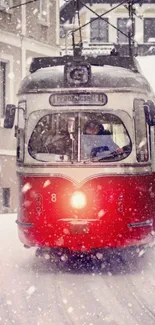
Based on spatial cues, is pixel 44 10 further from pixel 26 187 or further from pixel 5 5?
pixel 26 187

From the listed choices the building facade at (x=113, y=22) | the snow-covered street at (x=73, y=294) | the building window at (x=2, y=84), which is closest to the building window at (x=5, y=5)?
the building window at (x=2, y=84)

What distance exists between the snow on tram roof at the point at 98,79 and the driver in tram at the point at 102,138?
56 centimetres

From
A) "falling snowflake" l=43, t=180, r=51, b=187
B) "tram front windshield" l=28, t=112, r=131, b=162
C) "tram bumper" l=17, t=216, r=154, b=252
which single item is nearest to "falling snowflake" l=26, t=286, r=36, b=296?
"tram bumper" l=17, t=216, r=154, b=252

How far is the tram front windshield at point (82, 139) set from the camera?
1073 centimetres

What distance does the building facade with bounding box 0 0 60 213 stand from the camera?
21.2 meters

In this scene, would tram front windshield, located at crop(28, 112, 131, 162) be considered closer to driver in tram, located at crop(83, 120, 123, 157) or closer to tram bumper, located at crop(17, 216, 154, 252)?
driver in tram, located at crop(83, 120, 123, 157)

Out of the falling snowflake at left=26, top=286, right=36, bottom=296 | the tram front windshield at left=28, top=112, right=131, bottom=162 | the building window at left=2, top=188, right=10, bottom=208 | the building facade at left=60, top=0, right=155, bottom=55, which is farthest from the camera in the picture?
the building facade at left=60, top=0, right=155, bottom=55

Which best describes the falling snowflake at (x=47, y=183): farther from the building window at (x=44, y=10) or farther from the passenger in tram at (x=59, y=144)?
the building window at (x=44, y=10)

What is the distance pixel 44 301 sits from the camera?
27.8 feet

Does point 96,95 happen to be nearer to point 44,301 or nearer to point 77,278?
point 77,278

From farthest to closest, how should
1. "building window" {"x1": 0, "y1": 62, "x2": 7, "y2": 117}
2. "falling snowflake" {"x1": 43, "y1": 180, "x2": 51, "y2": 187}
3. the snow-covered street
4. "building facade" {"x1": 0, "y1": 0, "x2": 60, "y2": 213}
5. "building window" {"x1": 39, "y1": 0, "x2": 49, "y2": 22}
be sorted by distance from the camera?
"building window" {"x1": 39, "y1": 0, "x2": 49, "y2": 22} → "building window" {"x1": 0, "y1": 62, "x2": 7, "y2": 117} → "building facade" {"x1": 0, "y1": 0, "x2": 60, "y2": 213} → "falling snowflake" {"x1": 43, "y1": 180, "x2": 51, "y2": 187} → the snow-covered street

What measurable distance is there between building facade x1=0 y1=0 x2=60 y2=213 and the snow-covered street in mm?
8873

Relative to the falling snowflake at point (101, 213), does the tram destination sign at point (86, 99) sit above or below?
above

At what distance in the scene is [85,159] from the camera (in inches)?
421
